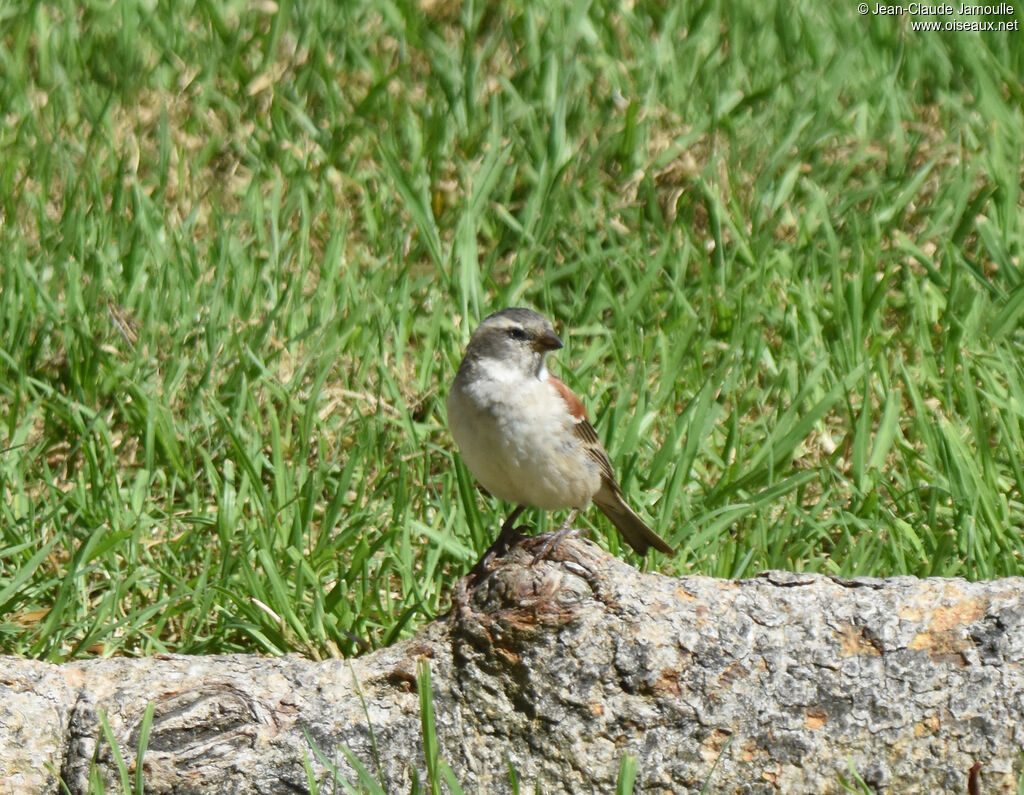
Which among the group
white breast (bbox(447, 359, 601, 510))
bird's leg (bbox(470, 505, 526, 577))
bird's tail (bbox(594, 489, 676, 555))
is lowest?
bird's tail (bbox(594, 489, 676, 555))

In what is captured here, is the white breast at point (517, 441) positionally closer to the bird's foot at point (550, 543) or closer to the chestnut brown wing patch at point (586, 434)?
the chestnut brown wing patch at point (586, 434)

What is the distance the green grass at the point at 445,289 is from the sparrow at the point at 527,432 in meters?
0.31

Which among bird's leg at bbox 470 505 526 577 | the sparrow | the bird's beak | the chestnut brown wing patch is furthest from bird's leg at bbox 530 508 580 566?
the bird's beak

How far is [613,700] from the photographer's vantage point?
10.6 feet

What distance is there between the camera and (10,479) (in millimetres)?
4820

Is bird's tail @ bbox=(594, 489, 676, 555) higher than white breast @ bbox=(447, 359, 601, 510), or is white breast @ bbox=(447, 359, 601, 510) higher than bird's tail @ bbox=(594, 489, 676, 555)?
white breast @ bbox=(447, 359, 601, 510)

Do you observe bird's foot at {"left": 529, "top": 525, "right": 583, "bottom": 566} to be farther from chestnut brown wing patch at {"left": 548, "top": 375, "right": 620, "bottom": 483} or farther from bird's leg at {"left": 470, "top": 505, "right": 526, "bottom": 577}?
chestnut brown wing patch at {"left": 548, "top": 375, "right": 620, "bottom": 483}

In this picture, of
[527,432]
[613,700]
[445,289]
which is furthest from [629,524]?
[445,289]

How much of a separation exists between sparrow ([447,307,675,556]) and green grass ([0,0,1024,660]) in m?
0.31

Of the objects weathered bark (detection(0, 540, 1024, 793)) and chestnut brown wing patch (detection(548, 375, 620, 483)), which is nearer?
weathered bark (detection(0, 540, 1024, 793))

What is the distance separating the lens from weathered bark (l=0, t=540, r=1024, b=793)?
124 inches

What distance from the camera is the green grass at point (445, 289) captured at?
15.2ft

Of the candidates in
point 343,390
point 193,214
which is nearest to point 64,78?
point 193,214

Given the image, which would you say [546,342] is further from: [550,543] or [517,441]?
[550,543]
